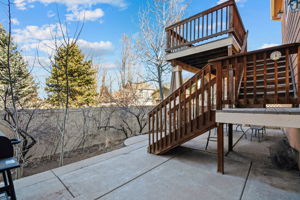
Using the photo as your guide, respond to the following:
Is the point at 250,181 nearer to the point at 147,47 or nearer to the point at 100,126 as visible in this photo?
the point at 100,126

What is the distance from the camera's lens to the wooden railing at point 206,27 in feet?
13.3

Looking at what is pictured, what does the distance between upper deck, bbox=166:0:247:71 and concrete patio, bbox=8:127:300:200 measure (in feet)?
10.4

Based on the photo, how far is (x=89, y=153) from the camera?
491 cm

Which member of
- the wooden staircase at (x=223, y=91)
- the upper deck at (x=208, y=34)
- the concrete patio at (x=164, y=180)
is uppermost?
the upper deck at (x=208, y=34)

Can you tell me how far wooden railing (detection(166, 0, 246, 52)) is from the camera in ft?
13.3

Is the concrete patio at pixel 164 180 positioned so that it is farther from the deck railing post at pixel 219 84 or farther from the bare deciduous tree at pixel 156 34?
the bare deciduous tree at pixel 156 34

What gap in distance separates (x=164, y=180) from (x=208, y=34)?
4.20 m

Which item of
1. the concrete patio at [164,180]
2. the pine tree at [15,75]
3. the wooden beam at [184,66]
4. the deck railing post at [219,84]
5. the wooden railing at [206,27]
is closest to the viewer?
the concrete patio at [164,180]

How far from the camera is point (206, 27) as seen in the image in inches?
175

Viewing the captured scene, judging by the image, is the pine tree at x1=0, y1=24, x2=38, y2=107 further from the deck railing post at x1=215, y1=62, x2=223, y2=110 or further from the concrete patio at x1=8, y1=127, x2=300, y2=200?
the deck railing post at x1=215, y1=62, x2=223, y2=110

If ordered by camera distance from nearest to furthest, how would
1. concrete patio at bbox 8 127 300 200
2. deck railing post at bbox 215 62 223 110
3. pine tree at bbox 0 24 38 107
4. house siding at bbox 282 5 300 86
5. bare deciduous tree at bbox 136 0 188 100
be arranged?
concrete patio at bbox 8 127 300 200 < deck railing post at bbox 215 62 223 110 < house siding at bbox 282 5 300 86 < pine tree at bbox 0 24 38 107 < bare deciduous tree at bbox 136 0 188 100

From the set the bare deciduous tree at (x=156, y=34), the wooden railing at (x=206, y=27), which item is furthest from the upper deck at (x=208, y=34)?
the bare deciduous tree at (x=156, y=34)

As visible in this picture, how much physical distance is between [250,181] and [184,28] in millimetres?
4637

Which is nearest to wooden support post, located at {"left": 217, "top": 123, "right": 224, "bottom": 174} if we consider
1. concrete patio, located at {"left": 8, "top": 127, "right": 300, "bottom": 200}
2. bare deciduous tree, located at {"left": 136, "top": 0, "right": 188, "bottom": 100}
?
concrete patio, located at {"left": 8, "top": 127, "right": 300, "bottom": 200}
